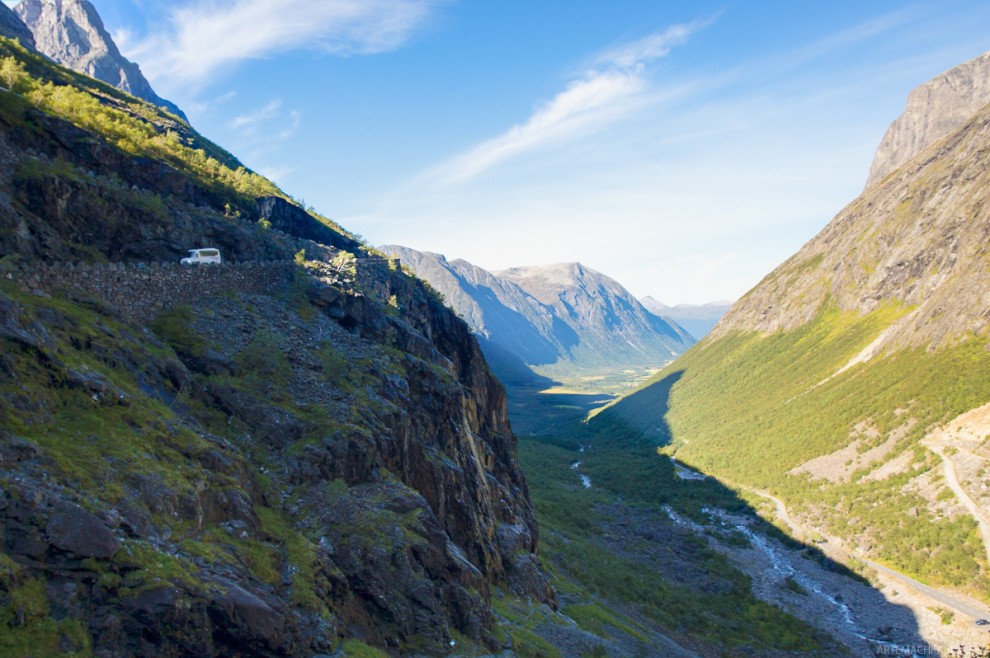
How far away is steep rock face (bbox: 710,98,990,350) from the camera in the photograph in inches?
3789

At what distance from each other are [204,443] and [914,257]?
14876 cm

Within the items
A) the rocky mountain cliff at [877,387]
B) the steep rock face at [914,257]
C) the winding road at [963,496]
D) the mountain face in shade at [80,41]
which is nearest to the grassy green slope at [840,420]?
the rocky mountain cliff at [877,387]

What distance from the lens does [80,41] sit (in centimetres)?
17450

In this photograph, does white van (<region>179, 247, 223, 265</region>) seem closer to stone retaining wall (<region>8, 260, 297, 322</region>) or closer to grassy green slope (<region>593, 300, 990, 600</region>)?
stone retaining wall (<region>8, 260, 297, 322</region>)

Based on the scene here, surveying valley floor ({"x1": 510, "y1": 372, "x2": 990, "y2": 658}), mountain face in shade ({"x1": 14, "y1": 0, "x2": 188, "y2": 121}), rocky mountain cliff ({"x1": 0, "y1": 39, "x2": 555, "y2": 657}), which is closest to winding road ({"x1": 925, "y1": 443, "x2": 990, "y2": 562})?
valley floor ({"x1": 510, "y1": 372, "x2": 990, "y2": 658})

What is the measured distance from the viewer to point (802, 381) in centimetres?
12288

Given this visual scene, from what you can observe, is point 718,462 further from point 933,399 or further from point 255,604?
point 255,604

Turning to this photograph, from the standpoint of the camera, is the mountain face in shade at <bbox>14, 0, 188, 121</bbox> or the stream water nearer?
the stream water

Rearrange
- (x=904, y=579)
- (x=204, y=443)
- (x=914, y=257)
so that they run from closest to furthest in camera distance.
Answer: (x=204, y=443)
(x=904, y=579)
(x=914, y=257)

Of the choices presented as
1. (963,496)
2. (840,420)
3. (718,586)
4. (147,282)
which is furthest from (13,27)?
(963,496)

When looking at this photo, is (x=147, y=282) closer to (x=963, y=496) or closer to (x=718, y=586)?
(x=718, y=586)

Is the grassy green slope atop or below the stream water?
atop

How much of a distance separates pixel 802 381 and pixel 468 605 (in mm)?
117275

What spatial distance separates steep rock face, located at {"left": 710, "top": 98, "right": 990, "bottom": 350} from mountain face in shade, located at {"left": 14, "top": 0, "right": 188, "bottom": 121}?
662 feet
